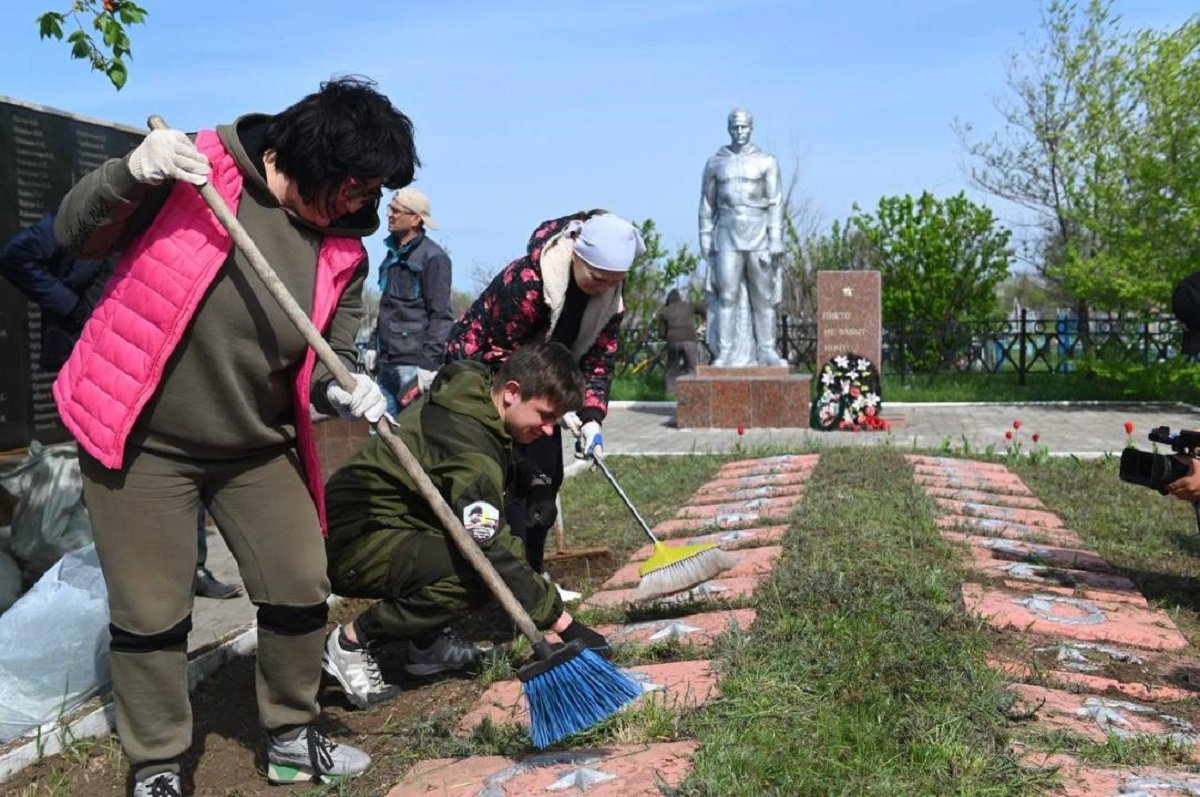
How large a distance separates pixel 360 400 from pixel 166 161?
69 centimetres

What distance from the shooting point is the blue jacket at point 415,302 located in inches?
275

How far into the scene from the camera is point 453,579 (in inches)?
139

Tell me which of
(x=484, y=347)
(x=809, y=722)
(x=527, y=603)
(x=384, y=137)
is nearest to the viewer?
(x=384, y=137)

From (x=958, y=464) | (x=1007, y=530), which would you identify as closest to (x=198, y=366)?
(x=1007, y=530)

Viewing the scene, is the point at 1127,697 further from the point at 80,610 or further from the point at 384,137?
the point at 80,610

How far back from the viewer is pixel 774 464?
841 centimetres

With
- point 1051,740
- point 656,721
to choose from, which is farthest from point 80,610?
point 1051,740

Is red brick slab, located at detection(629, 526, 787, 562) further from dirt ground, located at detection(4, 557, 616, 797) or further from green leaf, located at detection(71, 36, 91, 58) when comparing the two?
green leaf, located at detection(71, 36, 91, 58)

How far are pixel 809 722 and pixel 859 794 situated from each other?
0.40 m

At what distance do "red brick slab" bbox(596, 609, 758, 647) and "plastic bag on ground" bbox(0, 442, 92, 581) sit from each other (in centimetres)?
212

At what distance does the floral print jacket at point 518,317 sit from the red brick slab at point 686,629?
30.1 inches

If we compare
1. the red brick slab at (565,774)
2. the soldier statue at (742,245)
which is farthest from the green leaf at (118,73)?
the soldier statue at (742,245)

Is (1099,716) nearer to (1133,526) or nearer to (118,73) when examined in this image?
(1133,526)

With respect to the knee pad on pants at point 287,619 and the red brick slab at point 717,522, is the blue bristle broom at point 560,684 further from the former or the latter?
the red brick slab at point 717,522
